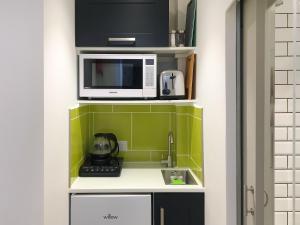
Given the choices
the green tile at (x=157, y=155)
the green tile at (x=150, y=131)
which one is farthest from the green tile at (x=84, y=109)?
the green tile at (x=157, y=155)

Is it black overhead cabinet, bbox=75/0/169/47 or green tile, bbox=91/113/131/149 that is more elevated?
black overhead cabinet, bbox=75/0/169/47

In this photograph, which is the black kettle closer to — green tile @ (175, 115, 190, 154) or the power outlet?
the power outlet

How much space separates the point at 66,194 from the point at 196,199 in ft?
2.77

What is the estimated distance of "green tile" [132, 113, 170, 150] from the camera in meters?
2.84

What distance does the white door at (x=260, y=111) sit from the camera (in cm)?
133

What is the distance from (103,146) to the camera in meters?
2.63

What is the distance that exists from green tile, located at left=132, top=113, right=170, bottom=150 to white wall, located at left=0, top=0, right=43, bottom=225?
138 centimetres

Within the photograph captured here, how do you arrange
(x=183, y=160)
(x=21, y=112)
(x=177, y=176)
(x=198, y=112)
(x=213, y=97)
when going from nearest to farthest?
(x=21, y=112) → (x=213, y=97) → (x=198, y=112) → (x=177, y=176) → (x=183, y=160)

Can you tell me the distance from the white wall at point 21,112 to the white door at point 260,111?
95 cm

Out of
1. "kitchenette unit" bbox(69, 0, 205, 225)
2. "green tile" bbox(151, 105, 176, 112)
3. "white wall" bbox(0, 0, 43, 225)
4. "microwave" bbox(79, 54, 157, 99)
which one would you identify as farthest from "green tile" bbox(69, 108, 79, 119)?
"green tile" bbox(151, 105, 176, 112)

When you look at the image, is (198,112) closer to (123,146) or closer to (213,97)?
→ (213,97)

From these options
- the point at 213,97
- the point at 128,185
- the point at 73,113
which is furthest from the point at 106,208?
the point at 213,97

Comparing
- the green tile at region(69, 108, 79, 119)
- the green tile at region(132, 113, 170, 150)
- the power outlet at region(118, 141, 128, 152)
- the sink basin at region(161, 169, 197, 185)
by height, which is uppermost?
the green tile at region(69, 108, 79, 119)

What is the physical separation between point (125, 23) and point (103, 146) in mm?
968
